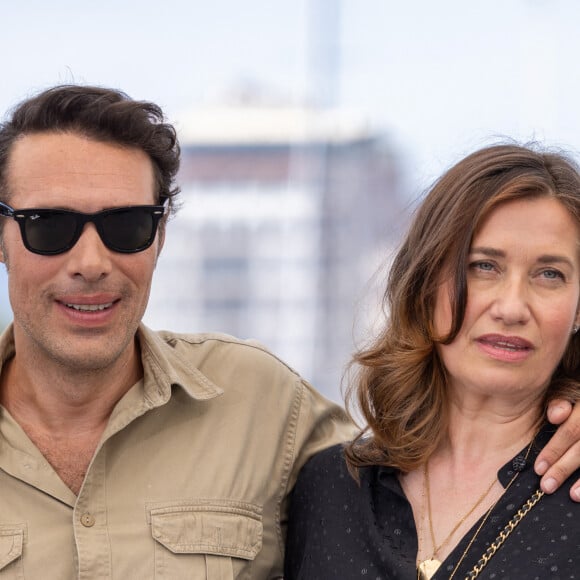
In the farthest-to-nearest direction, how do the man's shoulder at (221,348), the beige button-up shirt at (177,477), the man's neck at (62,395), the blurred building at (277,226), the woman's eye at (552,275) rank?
the blurred building at (277,226) < the man's shoulder at (221,348) < the man's neck at (62,395) < the beige button-up shirt at (177,477) < the woman's eye at (552,275)

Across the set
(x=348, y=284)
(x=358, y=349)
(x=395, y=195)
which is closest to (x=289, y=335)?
(x=348, y=284)

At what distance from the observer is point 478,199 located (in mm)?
1990

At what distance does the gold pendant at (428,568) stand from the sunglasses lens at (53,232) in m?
0.94

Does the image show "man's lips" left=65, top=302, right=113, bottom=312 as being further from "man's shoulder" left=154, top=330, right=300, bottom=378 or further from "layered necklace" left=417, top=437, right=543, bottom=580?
"layered necklace" left=417, top=437, right=543, bottom=580

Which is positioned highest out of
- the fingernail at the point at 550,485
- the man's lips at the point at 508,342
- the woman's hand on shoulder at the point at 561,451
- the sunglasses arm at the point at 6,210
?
the sunglasses arm at the point at 6,210

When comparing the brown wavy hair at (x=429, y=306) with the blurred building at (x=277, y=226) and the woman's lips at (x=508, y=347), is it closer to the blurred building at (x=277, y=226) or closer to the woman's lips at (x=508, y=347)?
the woman's lips at (x=508, y=347)

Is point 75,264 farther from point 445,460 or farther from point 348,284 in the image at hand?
point 348,284

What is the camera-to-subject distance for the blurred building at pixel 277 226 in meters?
13.0

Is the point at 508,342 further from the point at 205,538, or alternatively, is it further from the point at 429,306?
the point at 205,538

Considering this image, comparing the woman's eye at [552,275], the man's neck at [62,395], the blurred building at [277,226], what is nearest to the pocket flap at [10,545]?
the man's neck at [62,395]

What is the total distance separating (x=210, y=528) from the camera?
7.18 ft

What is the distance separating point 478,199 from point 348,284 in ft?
35.3

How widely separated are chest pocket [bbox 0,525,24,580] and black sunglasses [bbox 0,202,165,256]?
570 millimetres

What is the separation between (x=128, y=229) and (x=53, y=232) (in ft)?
0.51
